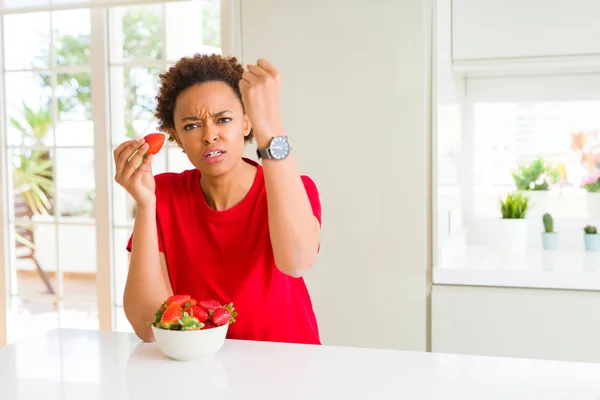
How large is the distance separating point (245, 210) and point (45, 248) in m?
2.53

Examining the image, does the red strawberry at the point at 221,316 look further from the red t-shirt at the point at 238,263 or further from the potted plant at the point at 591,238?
the potted plant at the point at 591,238

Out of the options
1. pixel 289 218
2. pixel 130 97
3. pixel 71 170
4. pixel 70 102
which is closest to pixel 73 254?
pixel 71 170

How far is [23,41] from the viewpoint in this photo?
12.1 ft

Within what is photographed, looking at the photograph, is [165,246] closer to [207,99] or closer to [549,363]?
[207,99]

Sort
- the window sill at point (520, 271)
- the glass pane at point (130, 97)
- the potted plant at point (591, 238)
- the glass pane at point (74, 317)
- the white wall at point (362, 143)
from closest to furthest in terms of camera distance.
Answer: the window sill at point (520, 271) < the white wall at point (362, 143) < the potted plant at point (591, 238) < the glass pane at point (130, 97) < the glass pane at point (74, 317)

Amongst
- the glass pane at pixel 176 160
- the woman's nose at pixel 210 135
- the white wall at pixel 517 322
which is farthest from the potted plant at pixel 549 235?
the woman's nose at pixel 210 135

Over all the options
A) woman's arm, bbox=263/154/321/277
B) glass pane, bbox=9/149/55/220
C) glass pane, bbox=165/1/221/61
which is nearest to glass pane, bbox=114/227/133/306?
glass pane, bbox=9/149/55/220

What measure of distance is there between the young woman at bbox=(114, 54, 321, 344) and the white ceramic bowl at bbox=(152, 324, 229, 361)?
0.21 m

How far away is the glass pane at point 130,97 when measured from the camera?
328cm

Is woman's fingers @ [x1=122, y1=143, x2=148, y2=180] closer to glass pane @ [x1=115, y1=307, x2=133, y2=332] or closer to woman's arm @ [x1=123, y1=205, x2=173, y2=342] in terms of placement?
woman's arm @ [x1=123, y1=205, x2=173, y2=342]

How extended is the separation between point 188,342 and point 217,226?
39 centimetres

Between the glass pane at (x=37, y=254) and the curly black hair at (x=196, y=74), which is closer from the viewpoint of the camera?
the curly black hair at (x=196, y=74)

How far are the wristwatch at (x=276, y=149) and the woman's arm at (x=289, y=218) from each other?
0.01 meters

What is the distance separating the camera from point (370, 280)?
2.70m
